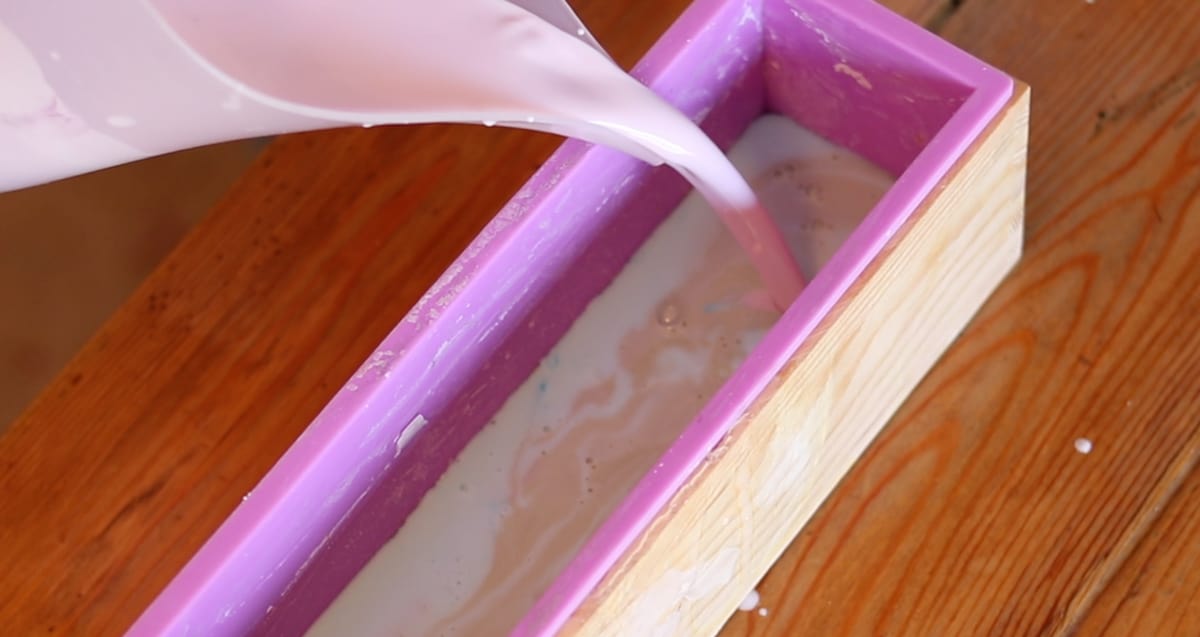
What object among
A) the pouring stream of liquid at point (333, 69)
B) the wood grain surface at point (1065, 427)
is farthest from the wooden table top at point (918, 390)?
the pouring stream of liquid at point (333, 69)

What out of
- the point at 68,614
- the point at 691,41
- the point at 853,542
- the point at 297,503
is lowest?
the point at 68,614

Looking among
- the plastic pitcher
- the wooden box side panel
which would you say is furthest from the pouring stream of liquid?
the wooden box side panel

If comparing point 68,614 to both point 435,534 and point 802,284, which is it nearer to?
point 435,534

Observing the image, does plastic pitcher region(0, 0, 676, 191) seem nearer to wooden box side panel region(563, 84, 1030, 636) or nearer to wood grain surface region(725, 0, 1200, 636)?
wooden box side panel region(563, 84, 1030, 636)

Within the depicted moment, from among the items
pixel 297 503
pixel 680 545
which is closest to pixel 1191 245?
pixel 680 545

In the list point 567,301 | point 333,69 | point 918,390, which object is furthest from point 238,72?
point 918,390

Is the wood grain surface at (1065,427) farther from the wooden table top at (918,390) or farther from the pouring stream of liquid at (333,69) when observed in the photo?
the pouring stream of liquid at (333,69)

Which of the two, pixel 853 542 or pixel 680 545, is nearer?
pixel 680 545
